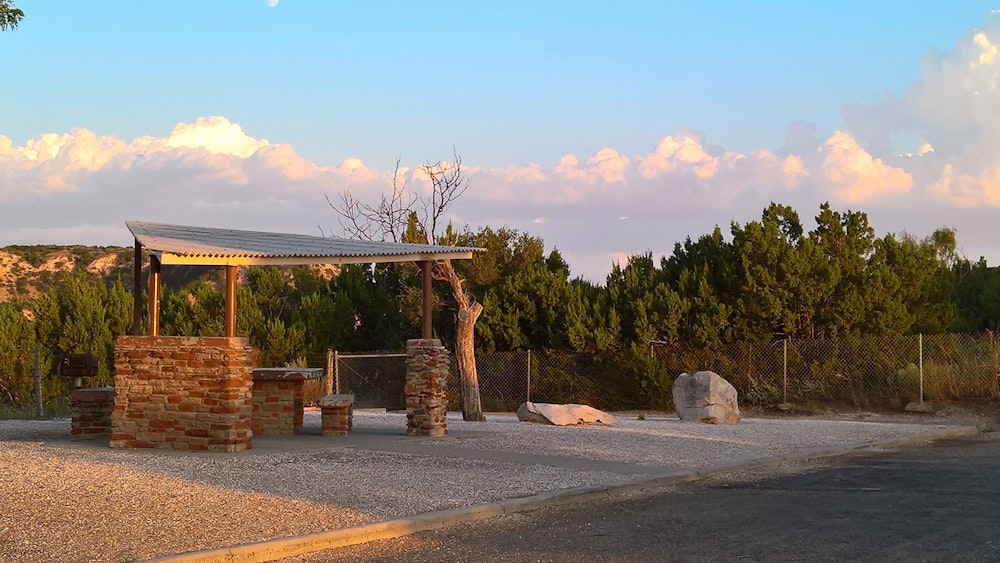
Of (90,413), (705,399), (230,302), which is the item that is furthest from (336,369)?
(230,302)

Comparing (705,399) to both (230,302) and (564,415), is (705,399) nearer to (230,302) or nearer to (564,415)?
(564,415)

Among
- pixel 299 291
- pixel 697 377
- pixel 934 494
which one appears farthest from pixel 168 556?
pixel 299 291

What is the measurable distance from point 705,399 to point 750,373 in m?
5.64

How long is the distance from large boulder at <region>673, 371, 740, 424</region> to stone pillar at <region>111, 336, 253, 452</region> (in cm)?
994

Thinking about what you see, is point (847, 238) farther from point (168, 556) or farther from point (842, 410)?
point (168, 556)

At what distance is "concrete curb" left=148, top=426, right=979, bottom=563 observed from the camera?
7.68 metres

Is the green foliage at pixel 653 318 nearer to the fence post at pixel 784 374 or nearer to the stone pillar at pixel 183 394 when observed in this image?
the fence post at pixel 784 374

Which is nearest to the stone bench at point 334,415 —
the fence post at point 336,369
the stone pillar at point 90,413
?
the stone pillar at point 90,413

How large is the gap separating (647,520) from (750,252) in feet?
64.6

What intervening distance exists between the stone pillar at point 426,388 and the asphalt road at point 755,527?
5301mm

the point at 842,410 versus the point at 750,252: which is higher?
the point at 750,252

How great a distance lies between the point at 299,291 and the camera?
122ft

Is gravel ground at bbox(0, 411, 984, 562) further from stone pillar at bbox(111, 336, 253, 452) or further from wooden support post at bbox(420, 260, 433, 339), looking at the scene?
wooden support post at bbox(420, 260, 433, 339)

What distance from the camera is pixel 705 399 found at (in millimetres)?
20844
